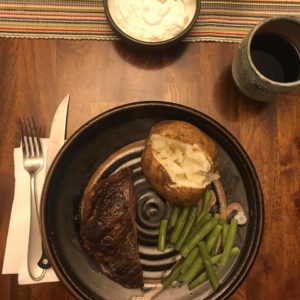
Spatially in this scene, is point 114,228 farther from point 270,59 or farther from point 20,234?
point 270,59

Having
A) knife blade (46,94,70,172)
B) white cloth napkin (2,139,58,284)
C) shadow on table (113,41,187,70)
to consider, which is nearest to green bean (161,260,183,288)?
white cloth napkin (2,139,58,284)

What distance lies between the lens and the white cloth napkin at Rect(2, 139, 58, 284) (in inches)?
40.3

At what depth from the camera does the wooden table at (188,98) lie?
1.08m

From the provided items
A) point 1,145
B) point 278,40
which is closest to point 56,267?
point 1,145

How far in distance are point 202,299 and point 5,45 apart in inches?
32.9

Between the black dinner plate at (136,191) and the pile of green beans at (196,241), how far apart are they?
2 cm

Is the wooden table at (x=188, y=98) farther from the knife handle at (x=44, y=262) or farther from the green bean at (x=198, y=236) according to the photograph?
the knife handle at (x=44, y=262)

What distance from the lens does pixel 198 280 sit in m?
1.03

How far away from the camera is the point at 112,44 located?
43.3 inches

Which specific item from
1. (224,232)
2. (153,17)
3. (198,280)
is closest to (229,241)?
(224,232)

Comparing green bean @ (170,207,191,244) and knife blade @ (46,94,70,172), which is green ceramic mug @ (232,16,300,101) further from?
knife blade @ (46,94,70,172)

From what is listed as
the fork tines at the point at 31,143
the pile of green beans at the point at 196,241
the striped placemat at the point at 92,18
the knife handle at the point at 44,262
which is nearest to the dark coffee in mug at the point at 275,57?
the striped placemat at the point at 92,18

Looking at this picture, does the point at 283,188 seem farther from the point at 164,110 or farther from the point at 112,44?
the point at 112,44

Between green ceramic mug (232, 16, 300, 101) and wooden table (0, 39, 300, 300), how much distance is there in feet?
0.26
